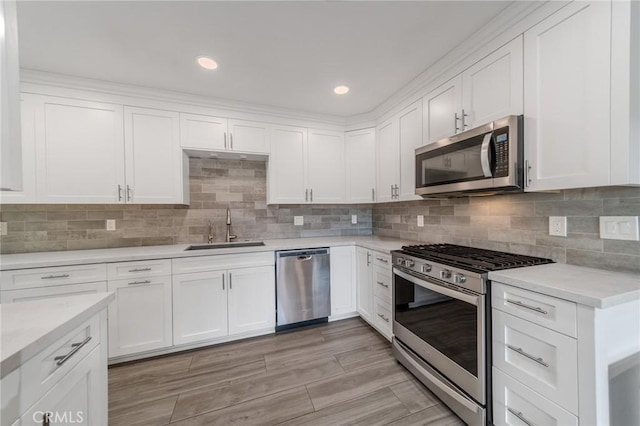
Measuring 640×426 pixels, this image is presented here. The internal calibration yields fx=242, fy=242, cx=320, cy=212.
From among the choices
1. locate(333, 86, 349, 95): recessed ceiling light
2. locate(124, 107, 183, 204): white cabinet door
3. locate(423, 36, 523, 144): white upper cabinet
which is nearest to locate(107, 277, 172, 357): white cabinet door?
locate(124, 107, 183, 204): white cabinet door

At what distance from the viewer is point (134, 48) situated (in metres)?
1.85

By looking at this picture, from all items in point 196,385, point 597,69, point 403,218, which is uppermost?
point 597,69

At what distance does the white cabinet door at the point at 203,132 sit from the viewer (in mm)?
2584

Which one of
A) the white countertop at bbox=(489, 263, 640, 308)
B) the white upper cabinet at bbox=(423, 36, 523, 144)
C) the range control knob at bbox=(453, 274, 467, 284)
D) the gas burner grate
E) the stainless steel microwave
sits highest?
the white upper cabinet at bbox=(423, 36, 523, 144)

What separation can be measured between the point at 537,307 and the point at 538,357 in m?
0.24

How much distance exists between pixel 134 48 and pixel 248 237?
6.81 ft

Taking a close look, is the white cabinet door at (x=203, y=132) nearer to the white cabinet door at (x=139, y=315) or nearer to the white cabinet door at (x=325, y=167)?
the white cabinet door at (x=325, y=167)

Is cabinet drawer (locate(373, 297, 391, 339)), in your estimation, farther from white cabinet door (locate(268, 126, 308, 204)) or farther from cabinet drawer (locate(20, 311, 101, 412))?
cabinet drawer (locate(20, 311, 101, 412))

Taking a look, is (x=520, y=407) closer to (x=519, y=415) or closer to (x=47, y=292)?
(x=519, y=415)

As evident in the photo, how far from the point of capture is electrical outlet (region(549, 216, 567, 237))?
5.08ft

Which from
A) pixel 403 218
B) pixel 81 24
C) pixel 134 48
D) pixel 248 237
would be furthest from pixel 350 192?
pixel 81 24

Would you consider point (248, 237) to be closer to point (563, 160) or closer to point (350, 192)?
point (350, 192)

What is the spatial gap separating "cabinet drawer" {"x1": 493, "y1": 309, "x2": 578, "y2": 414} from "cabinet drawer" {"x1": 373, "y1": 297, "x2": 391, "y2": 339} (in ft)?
3.42

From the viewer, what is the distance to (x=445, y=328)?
165 cm
